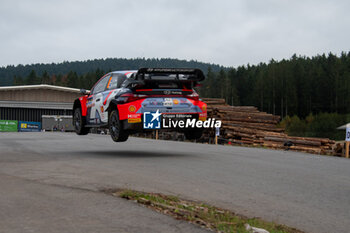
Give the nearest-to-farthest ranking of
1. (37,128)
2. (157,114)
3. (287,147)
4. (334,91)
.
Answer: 1. (157,114)
2. (287,147)
3. (37,128)
4. (334,91)

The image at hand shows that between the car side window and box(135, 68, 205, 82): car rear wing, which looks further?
the car side window

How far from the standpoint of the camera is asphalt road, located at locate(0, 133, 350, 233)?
4934mm

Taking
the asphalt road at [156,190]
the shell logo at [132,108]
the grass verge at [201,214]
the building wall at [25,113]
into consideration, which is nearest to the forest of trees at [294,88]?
the building wall at [25,113]

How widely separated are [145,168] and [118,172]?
3.16 feet

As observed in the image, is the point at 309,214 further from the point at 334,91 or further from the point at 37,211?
the point at 334,91

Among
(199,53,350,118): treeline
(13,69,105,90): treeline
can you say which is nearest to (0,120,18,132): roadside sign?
(13,69,105,90): treeline

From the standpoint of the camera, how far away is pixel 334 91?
102938mm

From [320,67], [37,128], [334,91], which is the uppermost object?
[320,67]

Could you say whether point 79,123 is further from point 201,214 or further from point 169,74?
point 201,214

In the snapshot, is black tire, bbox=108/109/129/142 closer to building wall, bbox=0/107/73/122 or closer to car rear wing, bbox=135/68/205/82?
car rear wing, bbox=135/68/205/82

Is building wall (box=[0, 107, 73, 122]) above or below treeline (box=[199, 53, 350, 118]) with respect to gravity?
below

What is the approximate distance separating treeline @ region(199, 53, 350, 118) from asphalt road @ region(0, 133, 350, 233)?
96714 mm

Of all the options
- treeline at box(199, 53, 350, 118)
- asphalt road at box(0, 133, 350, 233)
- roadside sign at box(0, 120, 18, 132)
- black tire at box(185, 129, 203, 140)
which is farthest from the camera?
treeline at box(199, 53, 350, 118)

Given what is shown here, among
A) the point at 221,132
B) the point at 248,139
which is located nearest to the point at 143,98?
the point at 248,139
